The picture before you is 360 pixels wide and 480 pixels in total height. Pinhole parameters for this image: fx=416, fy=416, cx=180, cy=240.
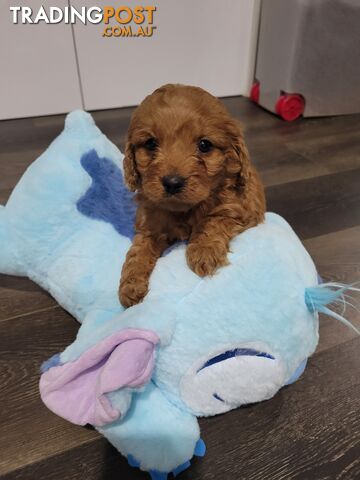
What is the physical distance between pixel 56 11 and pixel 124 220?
2283 millimetres

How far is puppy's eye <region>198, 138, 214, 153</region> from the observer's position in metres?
1.05

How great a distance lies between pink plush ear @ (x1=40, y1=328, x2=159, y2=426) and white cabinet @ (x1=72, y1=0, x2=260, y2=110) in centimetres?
275

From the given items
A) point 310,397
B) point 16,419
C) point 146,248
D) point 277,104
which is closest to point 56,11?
point 277,104

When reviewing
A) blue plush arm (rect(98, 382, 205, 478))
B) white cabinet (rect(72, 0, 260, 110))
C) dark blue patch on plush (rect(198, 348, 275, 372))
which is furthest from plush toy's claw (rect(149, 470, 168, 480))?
white cabinet (rect(72, 0, 260, 110))

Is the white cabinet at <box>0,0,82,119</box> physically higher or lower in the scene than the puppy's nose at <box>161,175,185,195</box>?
lower

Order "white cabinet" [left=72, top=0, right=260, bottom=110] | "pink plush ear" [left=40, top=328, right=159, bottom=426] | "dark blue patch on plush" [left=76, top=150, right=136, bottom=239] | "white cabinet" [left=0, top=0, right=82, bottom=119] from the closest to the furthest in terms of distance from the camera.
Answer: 1. "pink plush ear" [left=40, top=328, right=159, bottom=426]
2. "dark blue patch on plush" [left=76, top=150, right=136, bottom=239]
3. "white cabinet" [left=0, top=0, right=82, bottom=119]
4. "white cabinet" [left=72, top=0, right=260, bottom=110]

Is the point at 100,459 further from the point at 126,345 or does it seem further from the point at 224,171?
the point at 224,171

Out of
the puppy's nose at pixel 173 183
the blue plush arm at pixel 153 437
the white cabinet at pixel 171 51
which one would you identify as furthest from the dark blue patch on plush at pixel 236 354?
the white cabinet at pixel 171 51

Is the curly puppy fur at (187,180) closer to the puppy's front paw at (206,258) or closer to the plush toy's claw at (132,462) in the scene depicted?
the puppy's front paw at (206,258)

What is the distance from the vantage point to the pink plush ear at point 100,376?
2.93ft

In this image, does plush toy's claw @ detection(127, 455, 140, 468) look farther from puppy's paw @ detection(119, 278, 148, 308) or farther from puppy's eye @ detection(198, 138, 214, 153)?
puppy's eye @ detection(198, 138, 214, 153)

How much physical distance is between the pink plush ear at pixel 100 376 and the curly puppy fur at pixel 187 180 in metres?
0.17

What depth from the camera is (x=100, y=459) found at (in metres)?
1.10

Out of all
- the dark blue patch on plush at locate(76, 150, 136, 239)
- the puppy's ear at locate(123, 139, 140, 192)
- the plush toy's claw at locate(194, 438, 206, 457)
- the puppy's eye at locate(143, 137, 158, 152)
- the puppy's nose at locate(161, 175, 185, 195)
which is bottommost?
the plush toy's claw at locate(194, 438, 206, 457)
